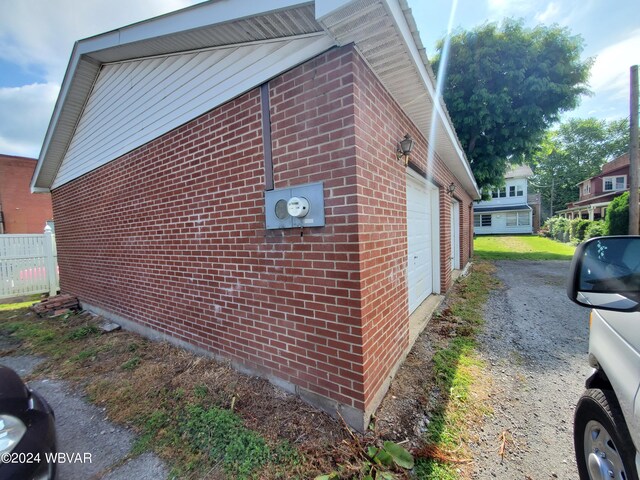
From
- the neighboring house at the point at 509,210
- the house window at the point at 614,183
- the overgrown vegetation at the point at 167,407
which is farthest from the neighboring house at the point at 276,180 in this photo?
the house window at the point at 614,183

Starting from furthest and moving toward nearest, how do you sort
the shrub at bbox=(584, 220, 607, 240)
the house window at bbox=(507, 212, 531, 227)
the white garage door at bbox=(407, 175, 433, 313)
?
the house window at bbox=(507, 212, 531, 227), the shrub at bbox=(584, 220, 607, 240), the white garage door at bbox=(407, 175, 433, 313)

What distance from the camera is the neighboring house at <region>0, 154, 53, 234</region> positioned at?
60.0 ft

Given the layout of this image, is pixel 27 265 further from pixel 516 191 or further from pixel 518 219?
pixel 516 191

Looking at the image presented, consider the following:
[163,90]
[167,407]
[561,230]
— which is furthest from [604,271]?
[561,230]

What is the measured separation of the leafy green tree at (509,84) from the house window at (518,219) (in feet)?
62.6

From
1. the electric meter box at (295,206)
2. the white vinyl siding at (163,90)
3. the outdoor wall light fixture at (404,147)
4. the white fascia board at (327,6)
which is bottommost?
the electric meter box at (295,206)

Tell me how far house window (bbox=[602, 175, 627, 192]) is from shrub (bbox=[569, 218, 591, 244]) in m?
13.5

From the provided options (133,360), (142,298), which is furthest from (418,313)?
(142,298)

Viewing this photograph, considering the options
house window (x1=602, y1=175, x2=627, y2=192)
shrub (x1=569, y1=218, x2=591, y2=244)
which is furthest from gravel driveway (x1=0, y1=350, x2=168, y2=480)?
house window (x1=602, y1=175, x2=627, y2=192)

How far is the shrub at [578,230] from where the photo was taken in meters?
18.2

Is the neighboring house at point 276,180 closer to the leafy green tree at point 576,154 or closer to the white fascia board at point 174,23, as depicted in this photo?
the white fascia board at point 174,23

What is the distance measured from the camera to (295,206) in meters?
Result: 2.41

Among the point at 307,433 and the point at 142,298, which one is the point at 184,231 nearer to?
the point at 142,298

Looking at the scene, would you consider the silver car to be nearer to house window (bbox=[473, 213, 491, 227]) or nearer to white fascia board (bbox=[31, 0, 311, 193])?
white fascia board (bbox=[31, 0, 311, 193])
